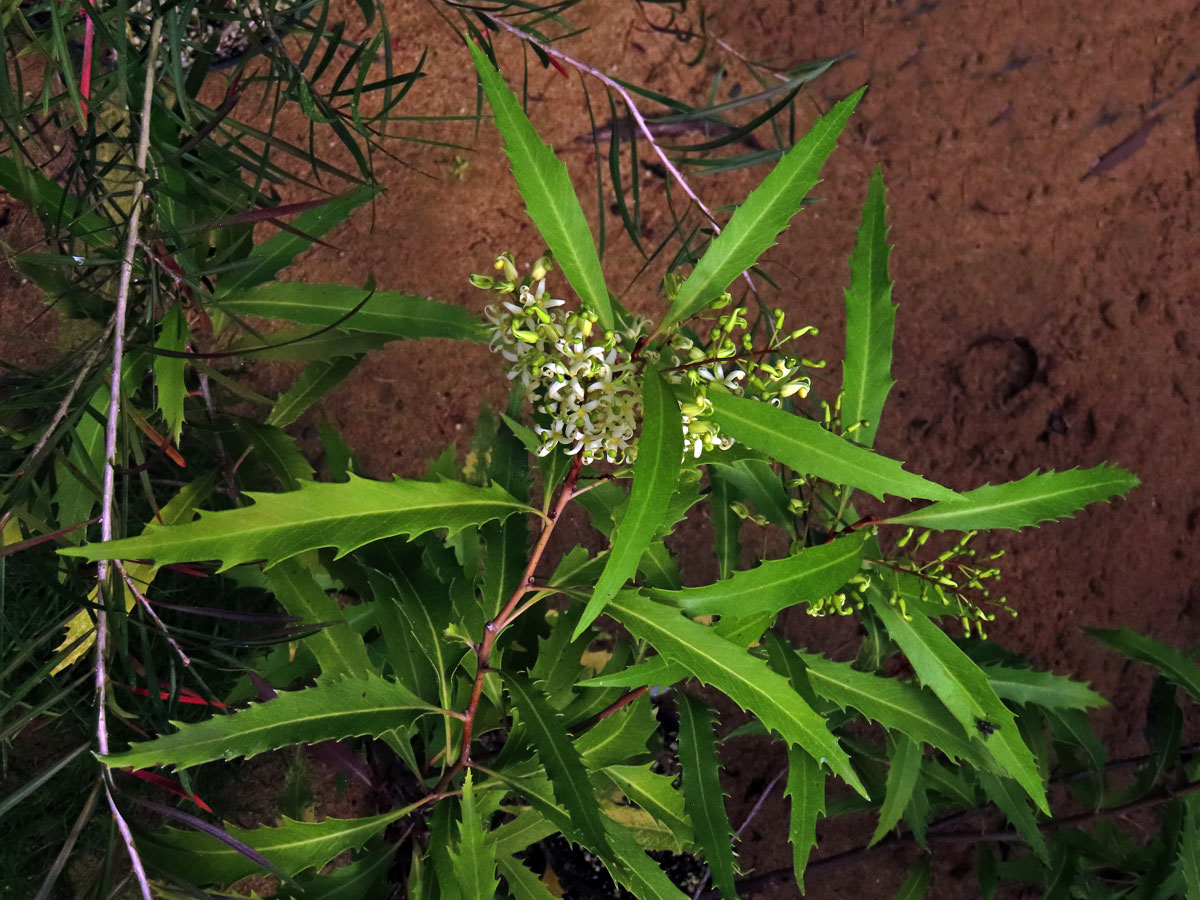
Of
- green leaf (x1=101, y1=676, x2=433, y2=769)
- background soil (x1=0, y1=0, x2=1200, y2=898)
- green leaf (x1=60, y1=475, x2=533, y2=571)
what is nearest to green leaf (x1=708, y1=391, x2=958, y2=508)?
green leaf (x1=60, y1=475, x2=533, y2=571)

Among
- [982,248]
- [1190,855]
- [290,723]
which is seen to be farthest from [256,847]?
[982,248]

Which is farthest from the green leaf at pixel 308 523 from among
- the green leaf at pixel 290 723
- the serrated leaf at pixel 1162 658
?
the serrated leaf at pixel 1162 658

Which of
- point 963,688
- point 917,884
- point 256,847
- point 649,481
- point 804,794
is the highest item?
point 649,481

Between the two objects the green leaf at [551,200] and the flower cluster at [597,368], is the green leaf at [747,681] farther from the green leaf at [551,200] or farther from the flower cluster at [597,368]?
the green leaf at [551,200]

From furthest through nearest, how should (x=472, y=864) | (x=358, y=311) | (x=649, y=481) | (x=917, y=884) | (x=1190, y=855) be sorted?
1. (x=917, y=884)
2. (x=1190, y=855)
3. (x=358, y=311)
4. (x=472, y=864)
5. (x=649, y=481)

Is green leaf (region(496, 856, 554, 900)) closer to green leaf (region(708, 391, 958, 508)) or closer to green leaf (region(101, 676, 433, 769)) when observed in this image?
green leaf (region(101, 676, 433, 769))

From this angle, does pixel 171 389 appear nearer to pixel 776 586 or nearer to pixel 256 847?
pixel 256 847
